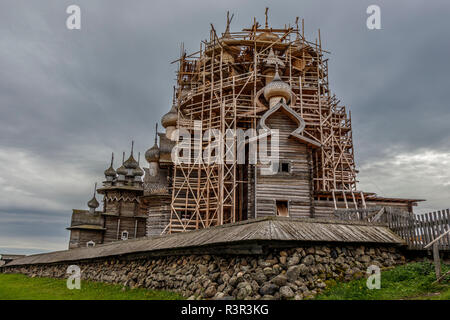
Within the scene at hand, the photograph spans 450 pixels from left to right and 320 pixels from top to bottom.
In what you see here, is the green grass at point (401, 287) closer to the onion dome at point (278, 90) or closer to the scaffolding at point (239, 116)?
the scaffolding at point (239, 116)

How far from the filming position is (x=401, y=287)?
28.7ft

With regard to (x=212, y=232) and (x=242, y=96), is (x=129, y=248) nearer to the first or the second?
(x=212, y=232)

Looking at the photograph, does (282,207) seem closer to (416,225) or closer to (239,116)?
(239,116)

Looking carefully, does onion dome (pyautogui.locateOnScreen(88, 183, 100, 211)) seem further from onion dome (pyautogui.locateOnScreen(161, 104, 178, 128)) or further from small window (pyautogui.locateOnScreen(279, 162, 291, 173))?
small window (pyautogui.locateOnScreen(279, 162, 291, 173))

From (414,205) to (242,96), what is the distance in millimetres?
A: 15374

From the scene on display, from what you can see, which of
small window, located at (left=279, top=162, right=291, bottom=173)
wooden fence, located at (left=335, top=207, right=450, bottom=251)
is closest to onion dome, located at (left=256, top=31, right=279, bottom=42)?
small window, located at (left=279, top=162, right=291, bottom=173)

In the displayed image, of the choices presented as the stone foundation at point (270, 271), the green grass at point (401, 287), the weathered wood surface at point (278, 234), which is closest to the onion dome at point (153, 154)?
the weathered wood surface at point (278, 234)

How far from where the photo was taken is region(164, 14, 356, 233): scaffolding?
84.4 feet

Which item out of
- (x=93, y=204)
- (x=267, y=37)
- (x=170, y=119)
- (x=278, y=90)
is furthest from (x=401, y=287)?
(x=93, y=204)

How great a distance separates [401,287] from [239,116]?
18.0 metres

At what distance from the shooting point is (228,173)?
2523 centimetres

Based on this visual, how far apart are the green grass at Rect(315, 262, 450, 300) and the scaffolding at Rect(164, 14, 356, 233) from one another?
1309cm

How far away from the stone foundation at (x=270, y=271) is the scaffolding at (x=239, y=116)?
1143 cm
